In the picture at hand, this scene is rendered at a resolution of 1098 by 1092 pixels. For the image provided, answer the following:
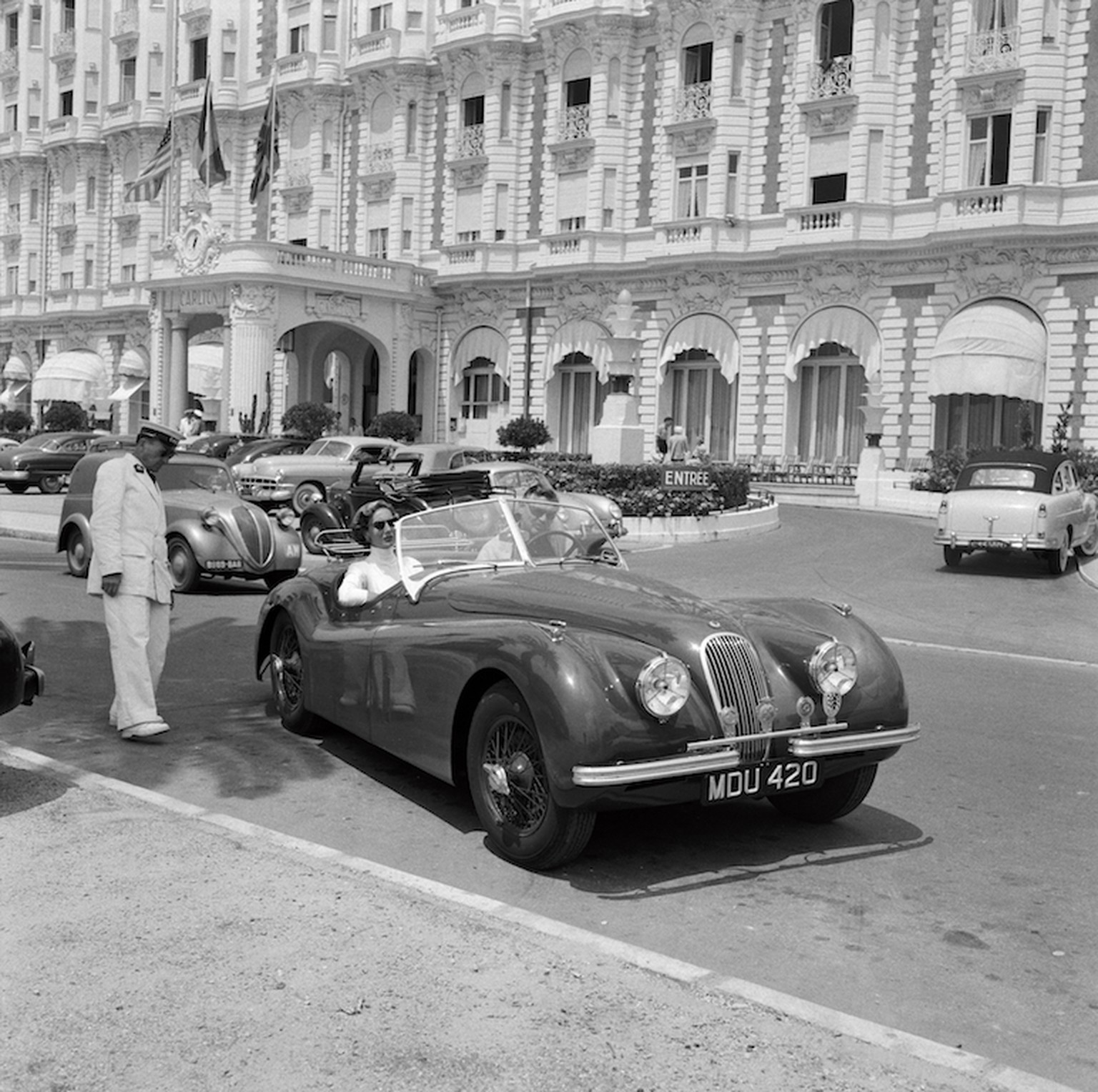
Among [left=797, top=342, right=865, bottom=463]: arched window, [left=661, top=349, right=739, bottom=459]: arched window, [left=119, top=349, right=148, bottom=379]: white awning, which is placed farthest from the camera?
[left=119, top=349, right=148, bottom=379]: white awning

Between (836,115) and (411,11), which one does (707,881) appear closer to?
(836,115)

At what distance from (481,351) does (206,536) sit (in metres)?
31.6

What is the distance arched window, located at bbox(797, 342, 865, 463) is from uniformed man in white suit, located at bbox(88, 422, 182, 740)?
105ft

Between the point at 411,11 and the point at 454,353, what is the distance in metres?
11.7

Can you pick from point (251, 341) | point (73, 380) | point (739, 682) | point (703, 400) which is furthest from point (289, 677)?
point (73, 380)

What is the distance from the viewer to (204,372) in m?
46.5

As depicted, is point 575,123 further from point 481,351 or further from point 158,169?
point 158,169

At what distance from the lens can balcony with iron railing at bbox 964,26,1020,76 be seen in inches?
1342

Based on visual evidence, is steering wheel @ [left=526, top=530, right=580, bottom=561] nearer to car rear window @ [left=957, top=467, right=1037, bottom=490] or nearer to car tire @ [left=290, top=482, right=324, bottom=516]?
car rear window @ [left=957, top=467, right=1037, bottom=490]

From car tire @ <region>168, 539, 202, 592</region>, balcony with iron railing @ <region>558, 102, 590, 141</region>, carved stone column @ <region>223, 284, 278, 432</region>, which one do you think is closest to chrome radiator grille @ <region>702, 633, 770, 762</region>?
car tire @ <region>168, 539, 202, 592</region>

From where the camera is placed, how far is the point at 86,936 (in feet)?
15.6

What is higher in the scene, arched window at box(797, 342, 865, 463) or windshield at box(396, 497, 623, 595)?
arched window at box(797, 342, 865, 463)

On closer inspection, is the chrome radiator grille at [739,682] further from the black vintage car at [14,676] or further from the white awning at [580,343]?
the white awning at [580,343]

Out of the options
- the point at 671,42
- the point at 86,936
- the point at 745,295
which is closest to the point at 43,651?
the point at 86,936
